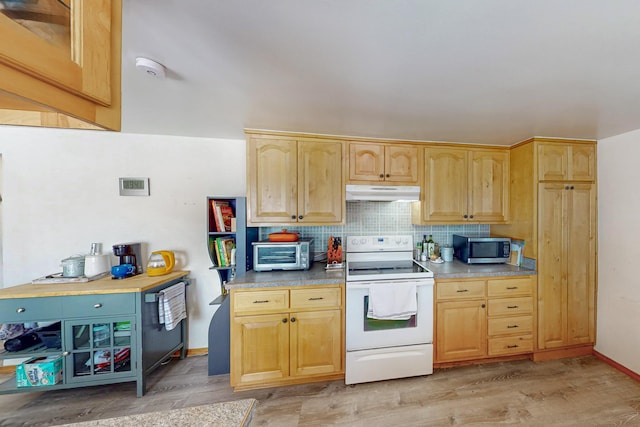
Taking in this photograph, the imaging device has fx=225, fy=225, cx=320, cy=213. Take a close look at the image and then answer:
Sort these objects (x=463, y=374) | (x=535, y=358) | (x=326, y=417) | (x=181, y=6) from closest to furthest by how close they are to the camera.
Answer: (x=181, y=6) < (x=326, y=417) < (x=463, y=374) < (x=535, y=358)

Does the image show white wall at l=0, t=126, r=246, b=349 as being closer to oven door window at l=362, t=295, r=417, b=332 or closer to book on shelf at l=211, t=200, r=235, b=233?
book on shelf at l=211, t=200, r=235, b=233

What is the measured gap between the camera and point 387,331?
195 centimetres

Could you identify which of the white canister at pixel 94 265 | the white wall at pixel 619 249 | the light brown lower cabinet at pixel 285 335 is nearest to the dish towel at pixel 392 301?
the light brown lower cabinet at pixel 285 335

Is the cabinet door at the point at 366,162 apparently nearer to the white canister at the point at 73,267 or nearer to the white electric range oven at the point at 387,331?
the white electric range oven at the point at 387,331

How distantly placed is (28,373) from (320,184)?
105 inches

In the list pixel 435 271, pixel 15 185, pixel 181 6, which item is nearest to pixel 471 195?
pixel 435 271

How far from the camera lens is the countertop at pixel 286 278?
6.05 feet

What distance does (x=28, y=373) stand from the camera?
167cm

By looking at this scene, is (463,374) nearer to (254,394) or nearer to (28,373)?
(254,394)

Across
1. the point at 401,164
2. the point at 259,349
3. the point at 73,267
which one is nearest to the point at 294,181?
the point at 401,164

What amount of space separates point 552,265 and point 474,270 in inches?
31.5

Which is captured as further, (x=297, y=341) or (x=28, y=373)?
(x=297, y=341)

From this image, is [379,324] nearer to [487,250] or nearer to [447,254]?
[447,254]

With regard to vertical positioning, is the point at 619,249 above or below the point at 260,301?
above
